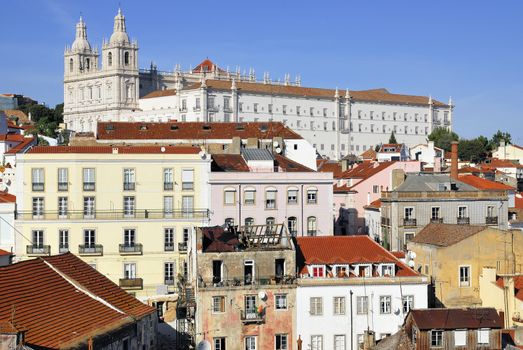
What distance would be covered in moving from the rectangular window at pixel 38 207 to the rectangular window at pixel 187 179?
334 inches

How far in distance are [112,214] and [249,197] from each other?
842cm

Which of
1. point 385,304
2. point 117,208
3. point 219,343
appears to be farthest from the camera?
point 117,208

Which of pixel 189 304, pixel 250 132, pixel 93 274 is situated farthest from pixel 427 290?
pixel 250 132

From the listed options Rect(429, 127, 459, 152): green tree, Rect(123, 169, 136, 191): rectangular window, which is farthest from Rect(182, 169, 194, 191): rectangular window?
Rect(429, 127, 459, 152): green tree

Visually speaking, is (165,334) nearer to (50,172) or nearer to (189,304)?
(189,304)

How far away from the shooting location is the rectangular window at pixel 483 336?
124 feet

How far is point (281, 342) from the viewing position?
4334 centimetres

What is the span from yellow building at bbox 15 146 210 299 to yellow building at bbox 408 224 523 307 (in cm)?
1512

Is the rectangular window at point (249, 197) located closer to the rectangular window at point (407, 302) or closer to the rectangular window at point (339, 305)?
the rectangular window at point (339, 305)

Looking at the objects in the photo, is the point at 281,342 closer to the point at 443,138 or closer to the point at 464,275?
the point at 464,275

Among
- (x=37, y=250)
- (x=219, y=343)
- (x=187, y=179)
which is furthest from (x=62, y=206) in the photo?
(x=219, y=343)

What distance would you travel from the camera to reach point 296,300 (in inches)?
1716

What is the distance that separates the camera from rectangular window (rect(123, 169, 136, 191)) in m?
56.7

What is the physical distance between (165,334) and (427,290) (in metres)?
12.9
